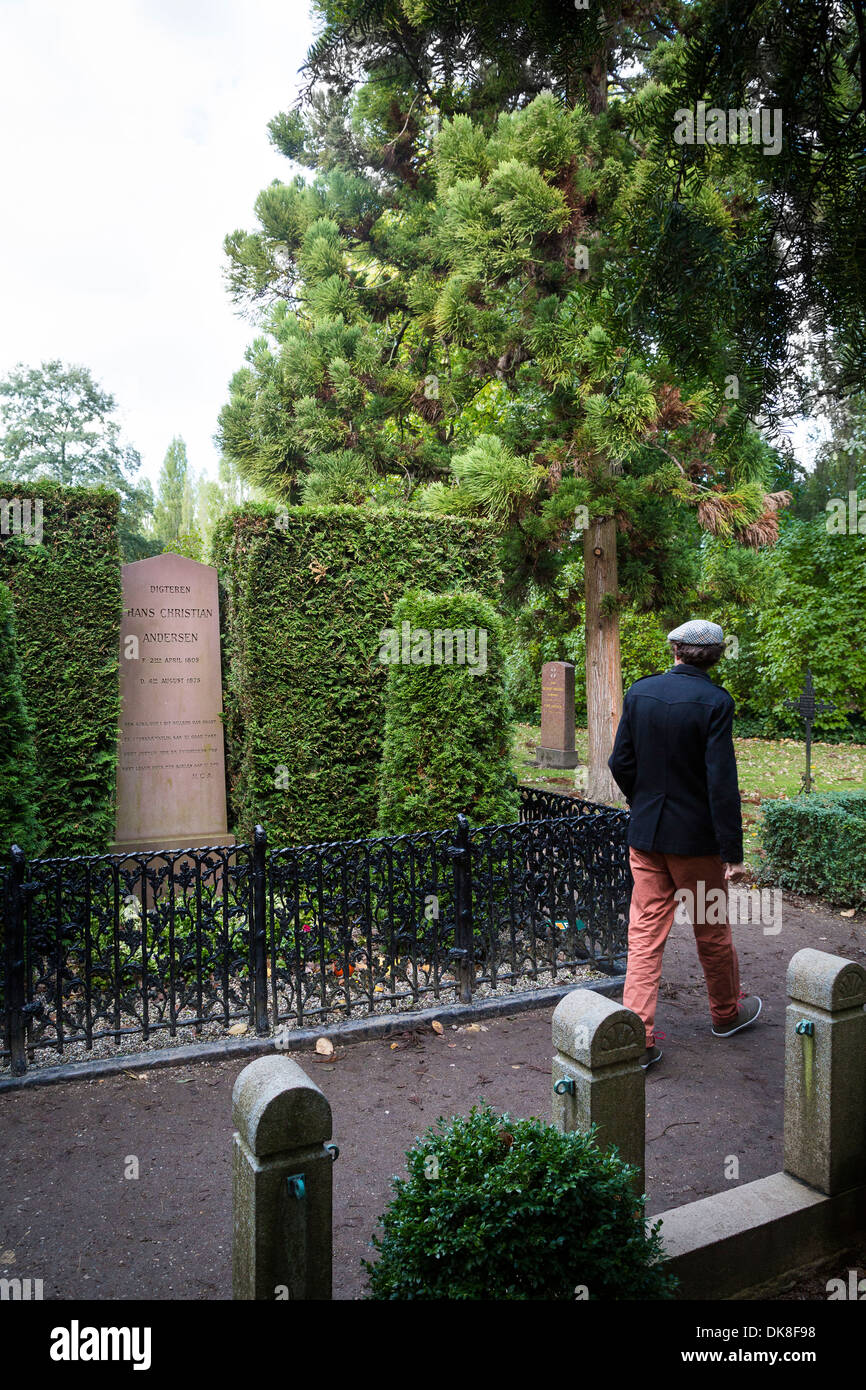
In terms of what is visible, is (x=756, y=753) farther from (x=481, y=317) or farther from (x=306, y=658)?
(x=306, y=658)

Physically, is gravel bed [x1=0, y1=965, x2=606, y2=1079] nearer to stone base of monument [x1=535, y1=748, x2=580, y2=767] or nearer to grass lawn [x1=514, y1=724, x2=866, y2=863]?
grass lawn [x1=514, y1=724, x2=866, y2=863]

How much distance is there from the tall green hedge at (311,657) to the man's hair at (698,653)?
362cm

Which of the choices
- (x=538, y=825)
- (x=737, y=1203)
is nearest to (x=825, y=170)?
(x=737, y=1203)

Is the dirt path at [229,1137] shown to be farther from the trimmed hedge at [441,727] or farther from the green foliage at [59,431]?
the green foliage at [59,431]

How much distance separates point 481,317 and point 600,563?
3364mm

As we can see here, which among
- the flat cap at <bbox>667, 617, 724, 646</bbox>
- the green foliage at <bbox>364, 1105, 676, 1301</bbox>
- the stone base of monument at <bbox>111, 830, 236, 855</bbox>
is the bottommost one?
the stone base of monument at <bbox>111, 830, 236, 855</bbox>

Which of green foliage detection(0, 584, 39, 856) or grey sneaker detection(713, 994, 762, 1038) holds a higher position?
green foliage detection(0, 584, 39, 856)

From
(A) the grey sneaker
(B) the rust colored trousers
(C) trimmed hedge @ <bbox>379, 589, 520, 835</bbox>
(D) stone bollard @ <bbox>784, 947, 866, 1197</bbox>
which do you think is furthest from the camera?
(C) trimmed hedge @ <bbox>379, 589, 520, 835</bbox>

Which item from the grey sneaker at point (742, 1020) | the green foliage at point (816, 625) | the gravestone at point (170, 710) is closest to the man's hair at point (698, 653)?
the grey sneaker at point (742, 1020)

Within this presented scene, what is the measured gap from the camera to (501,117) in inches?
356

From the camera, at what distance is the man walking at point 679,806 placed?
160 inches

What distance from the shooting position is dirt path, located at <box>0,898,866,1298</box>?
296cm

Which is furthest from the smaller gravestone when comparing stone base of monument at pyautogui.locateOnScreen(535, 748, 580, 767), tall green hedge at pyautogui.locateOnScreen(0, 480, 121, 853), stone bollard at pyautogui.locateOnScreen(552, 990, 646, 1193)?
stone bollard at pyautogui.locateOnScreen(552, 990, 646, 1193)

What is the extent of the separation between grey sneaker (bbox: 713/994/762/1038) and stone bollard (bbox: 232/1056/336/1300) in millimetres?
3385
